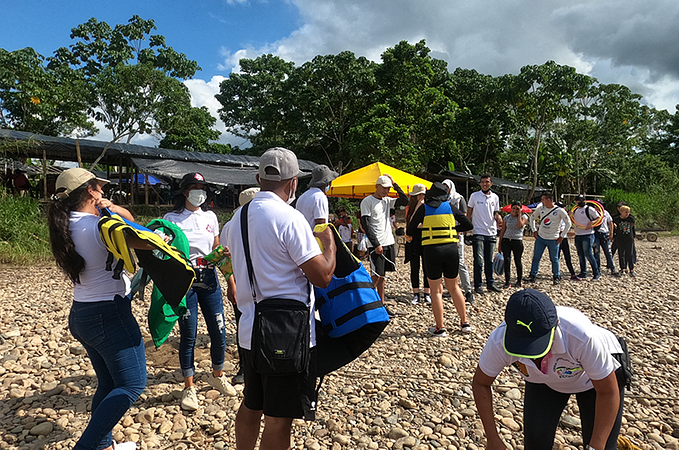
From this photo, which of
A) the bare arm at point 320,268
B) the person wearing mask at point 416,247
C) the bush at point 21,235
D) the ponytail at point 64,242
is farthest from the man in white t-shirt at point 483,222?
the bush at point 21,235

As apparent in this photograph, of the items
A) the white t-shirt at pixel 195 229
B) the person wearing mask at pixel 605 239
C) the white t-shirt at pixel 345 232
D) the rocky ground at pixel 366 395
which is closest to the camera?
the rocky ground at pixel 366 395

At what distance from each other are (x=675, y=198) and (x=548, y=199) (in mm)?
19534

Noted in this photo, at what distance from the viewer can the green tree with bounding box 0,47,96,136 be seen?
16.8 metres

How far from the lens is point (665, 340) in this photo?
4.62 meters

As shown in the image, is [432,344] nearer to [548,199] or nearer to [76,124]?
[548,199]

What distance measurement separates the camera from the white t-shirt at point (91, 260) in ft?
6.81

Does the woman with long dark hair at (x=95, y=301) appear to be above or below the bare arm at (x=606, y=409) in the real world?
above

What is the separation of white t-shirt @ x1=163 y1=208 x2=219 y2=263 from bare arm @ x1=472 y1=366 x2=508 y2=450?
2.28 metres

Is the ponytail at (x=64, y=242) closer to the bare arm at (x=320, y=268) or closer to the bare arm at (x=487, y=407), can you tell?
the bare arm at (x=320, y=268)

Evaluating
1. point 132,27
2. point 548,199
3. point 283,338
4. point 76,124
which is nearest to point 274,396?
point 283,338

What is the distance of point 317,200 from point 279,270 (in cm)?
189

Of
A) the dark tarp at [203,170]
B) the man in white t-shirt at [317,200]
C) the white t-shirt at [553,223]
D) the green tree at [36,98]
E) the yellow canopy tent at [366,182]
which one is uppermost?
the green tree at [36,98]

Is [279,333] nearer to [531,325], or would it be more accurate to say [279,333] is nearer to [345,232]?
[531,325]

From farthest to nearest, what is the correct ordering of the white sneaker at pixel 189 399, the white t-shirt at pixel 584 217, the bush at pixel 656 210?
the bush at pixel 656 210
the white t-shirt at pixel 584 217
the white sneaker at pixel 189 399
